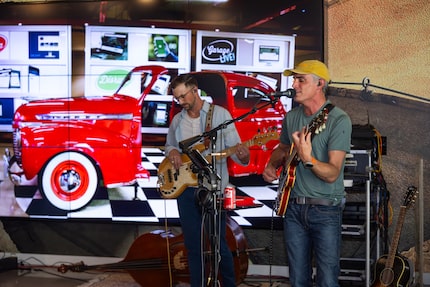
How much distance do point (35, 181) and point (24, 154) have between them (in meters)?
0.29

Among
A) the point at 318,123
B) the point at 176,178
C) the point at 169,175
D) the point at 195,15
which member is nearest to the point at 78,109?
the point at 195,15

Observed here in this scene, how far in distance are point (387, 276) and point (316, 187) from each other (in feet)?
4.38

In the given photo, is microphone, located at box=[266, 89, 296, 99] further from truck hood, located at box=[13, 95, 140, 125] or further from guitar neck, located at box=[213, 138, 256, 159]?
truck hood, located at box=[13, 95, 140, 125]

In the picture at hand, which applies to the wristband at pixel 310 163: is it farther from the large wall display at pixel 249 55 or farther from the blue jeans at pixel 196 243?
the large wall display at pixel 249 55

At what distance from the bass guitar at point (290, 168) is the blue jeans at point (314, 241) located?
5 centimetres

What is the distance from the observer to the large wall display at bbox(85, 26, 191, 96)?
528cm

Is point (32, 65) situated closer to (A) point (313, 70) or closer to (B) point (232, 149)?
(B) point (232, 149)

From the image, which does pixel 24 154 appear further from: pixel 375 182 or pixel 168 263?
pixel 375 182

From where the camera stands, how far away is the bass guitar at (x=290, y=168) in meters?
3.08

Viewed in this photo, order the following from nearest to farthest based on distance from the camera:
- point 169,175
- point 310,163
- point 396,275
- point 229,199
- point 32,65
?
point 310,163
point 229,199
point 396,275
point 169,175
point 32,65

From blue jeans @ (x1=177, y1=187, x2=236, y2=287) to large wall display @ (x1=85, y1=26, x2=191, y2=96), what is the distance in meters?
1.66

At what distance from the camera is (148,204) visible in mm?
5273

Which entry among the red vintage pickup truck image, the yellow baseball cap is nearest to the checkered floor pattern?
the red vintage pickup truck image

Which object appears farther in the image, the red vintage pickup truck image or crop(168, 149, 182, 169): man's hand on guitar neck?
the red vintage pickup truck image
